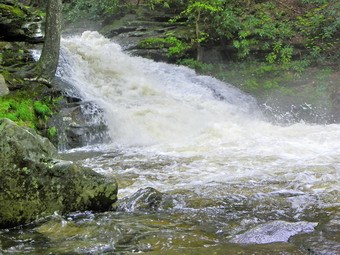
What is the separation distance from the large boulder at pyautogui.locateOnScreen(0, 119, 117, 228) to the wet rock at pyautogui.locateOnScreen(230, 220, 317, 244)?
1.86 m

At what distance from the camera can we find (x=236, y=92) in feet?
48.3

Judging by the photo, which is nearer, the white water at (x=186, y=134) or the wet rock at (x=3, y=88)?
the white water at (x=186, y=134)

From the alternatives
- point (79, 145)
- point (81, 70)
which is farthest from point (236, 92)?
point (79, 145)

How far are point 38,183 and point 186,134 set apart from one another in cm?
683

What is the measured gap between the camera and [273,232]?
10.3ft

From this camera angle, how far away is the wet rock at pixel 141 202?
4184 mm

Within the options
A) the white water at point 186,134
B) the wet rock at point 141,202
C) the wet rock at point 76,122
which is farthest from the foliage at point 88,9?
the wet rock at point 141,202

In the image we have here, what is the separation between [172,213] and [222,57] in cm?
1433

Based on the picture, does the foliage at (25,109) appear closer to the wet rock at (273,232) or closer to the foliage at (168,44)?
the wet rock at (273,232)

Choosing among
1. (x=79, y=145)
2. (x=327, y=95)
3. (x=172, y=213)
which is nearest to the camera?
(x=172, y=213)

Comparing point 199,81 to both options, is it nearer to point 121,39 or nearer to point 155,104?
point 155,104

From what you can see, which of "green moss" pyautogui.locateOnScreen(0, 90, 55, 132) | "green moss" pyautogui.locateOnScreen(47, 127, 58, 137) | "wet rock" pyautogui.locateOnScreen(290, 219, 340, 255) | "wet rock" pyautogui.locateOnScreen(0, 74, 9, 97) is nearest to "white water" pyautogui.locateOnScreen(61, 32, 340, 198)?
"green moss" pyautogui.locateOnScreen(47, 127, 58, 137)

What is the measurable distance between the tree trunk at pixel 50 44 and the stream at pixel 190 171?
141 cm

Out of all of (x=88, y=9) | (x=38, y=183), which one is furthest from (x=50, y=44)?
(x=88, y=9)
